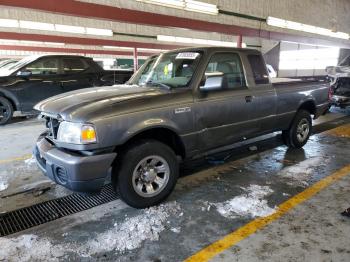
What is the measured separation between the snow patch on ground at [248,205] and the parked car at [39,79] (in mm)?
6109

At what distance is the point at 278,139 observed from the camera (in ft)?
19.3

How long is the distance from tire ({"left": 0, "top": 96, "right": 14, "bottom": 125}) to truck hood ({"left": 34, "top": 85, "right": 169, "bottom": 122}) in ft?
15.7

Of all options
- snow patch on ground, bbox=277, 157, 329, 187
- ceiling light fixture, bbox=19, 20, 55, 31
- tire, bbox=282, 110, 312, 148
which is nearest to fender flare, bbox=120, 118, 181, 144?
snow patch on ground, bbox=277, 157, 329, 187

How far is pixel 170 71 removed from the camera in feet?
12.2

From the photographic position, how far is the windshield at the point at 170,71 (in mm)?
3477

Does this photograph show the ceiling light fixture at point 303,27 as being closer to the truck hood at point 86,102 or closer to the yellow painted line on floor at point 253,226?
the yellow painted line on floor at point 253,226

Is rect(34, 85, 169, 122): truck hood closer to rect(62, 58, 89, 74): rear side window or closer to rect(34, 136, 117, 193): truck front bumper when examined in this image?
rect(34, 136, 117, 193): truck front bumper

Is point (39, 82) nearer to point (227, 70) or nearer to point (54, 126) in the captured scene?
point (54, 126)

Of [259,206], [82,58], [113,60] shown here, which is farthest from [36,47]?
[259,206]

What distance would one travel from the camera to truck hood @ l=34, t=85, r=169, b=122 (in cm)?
271

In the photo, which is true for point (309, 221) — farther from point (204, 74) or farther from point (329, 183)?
point (204, 74)

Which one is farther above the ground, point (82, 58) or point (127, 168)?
point (82, 58)

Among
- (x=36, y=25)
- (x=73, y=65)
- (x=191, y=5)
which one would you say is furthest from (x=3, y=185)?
(x=36, y=25)

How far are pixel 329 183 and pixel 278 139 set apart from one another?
221cm
